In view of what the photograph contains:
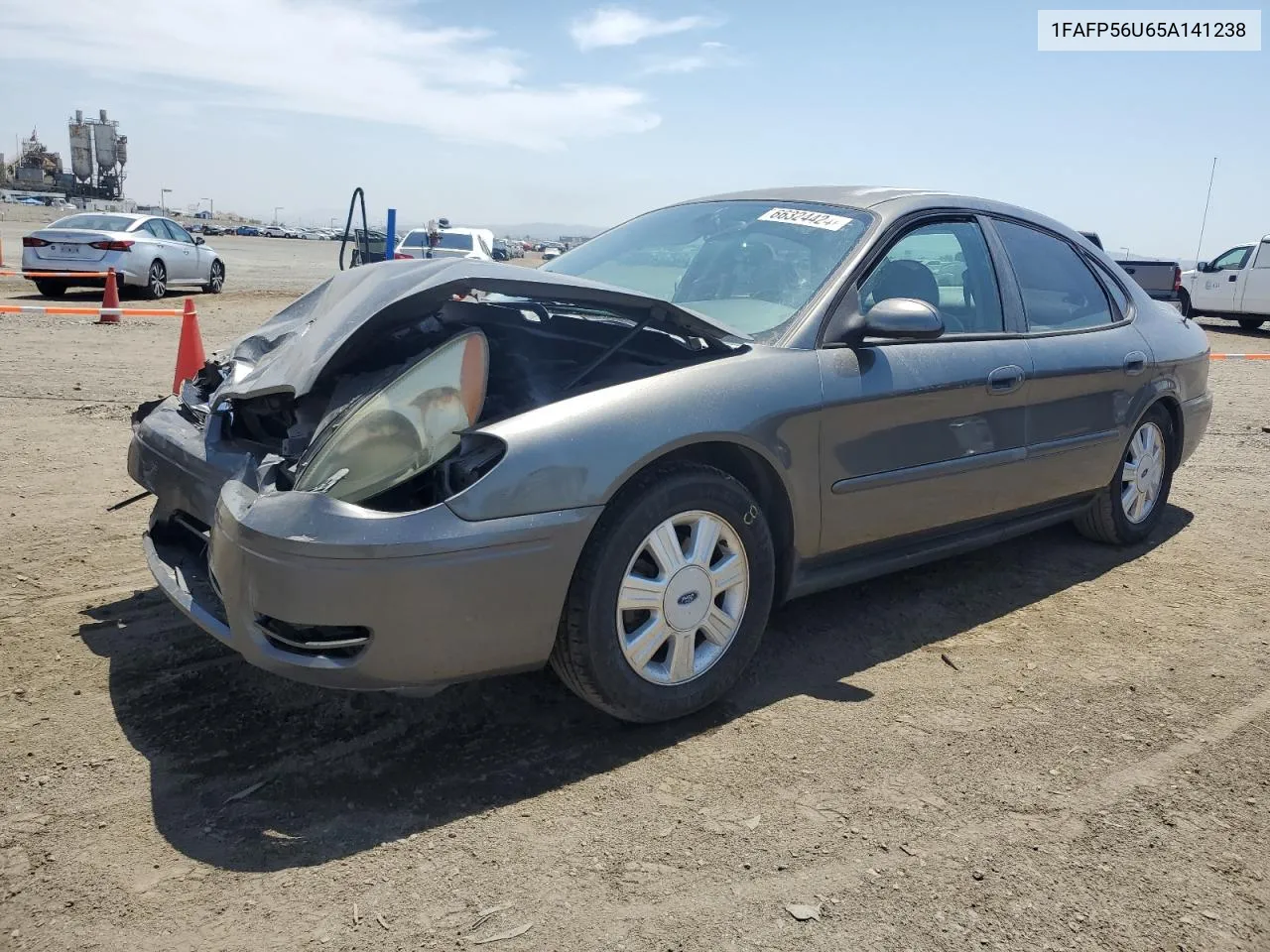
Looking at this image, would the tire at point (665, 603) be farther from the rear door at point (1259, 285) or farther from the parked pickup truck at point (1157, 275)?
the rear door at point (1259, 285)

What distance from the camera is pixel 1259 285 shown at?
19172 mm

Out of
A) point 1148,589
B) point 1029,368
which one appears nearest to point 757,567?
point 1029,368

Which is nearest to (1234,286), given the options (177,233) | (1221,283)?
(1221,283)

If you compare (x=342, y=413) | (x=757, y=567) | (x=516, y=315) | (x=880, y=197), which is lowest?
(x=757, y=567)

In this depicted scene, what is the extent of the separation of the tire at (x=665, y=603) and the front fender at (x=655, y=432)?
4.3 inches

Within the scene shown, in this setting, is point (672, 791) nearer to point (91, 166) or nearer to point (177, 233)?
point (177, 233)

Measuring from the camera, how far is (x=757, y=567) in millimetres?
3121

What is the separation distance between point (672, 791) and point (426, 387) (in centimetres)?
126

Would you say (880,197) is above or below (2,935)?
above

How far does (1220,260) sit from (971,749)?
20.6m

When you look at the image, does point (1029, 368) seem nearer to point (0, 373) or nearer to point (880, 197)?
point (880, 197)

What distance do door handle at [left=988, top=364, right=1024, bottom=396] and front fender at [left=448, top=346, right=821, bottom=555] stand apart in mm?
921

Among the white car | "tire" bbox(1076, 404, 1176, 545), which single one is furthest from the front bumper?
the white car

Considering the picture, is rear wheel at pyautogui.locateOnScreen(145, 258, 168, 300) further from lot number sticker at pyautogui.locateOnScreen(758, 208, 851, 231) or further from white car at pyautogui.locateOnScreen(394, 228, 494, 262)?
lot number sticker at pyautogui.locateOnScreen(758, 208, 851, 231)
